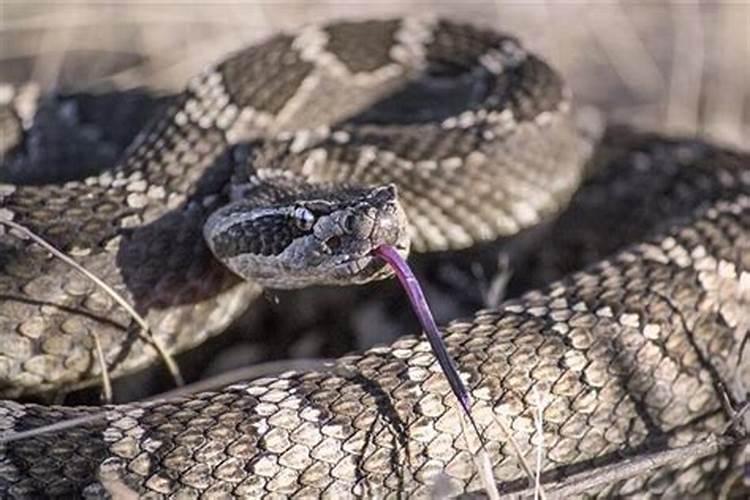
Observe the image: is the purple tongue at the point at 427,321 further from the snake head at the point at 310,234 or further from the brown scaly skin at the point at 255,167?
the brown scaly skin at the point at 255,167

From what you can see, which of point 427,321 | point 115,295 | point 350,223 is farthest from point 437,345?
point 115,295

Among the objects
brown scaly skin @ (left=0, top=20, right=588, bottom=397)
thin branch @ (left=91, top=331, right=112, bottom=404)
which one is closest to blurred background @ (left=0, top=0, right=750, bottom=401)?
brown scaly skin @ (left=0, top=20, right=588, bottom=397)

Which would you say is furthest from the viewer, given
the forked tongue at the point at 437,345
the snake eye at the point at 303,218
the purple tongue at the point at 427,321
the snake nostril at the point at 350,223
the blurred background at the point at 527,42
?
the blurred background at the point at 527,42

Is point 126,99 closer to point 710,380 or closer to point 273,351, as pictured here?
point 273,351

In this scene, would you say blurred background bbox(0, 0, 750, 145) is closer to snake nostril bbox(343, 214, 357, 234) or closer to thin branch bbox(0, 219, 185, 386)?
thin branch bbox(0, 219, 185, 386)

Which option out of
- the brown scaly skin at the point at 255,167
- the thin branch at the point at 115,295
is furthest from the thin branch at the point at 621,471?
the brown scaly skin at the point at 255,167
